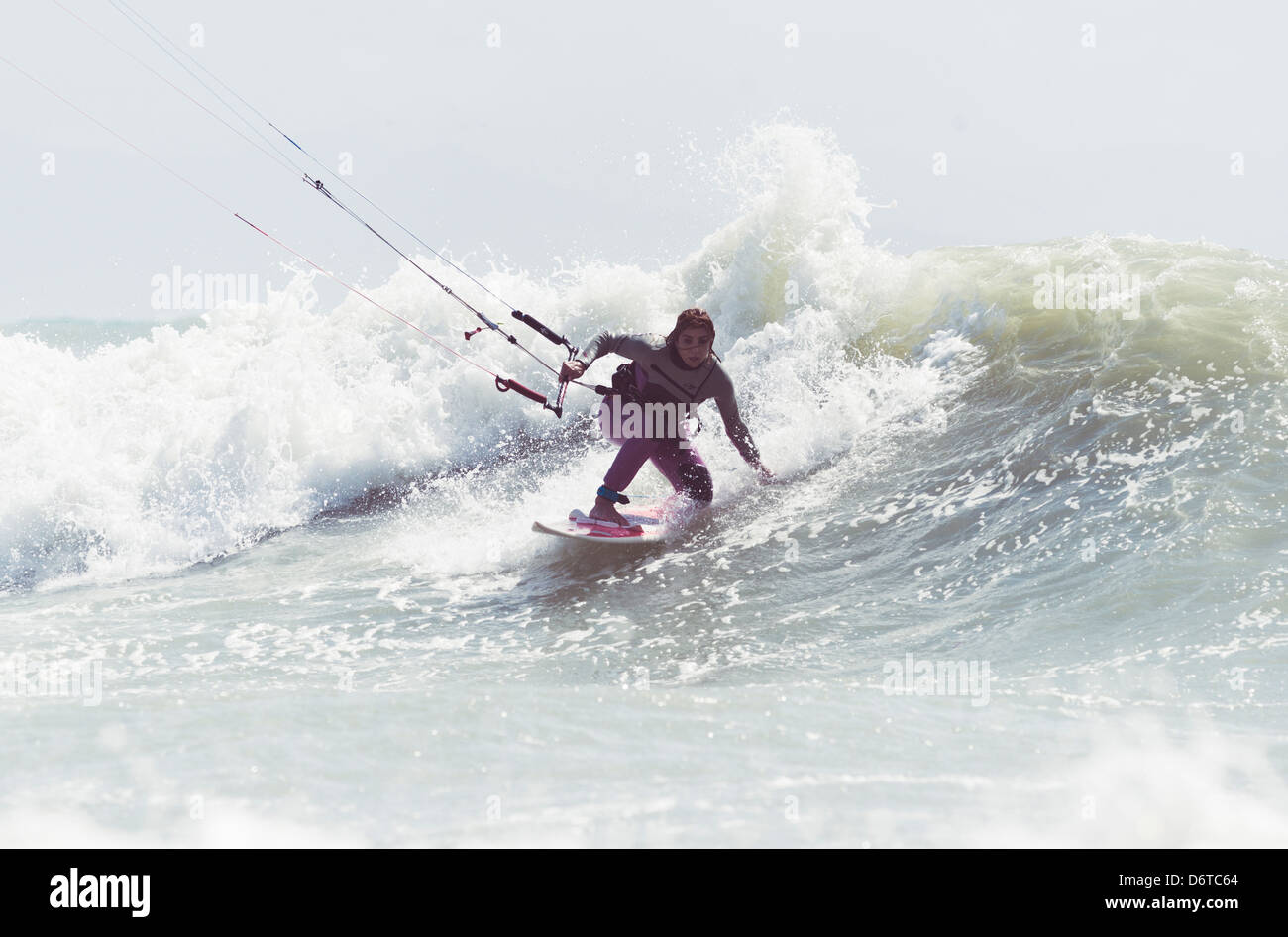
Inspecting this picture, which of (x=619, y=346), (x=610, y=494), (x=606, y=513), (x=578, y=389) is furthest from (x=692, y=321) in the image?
(x=578, y=389)

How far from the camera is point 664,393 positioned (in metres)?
7.54

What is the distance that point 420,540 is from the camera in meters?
8.96

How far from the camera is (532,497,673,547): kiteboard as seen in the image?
7.70m

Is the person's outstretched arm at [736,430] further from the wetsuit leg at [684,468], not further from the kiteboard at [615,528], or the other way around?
the kiteboard at [615,528]

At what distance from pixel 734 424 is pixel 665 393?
689 mm

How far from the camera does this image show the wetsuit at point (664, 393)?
7430 millimetres

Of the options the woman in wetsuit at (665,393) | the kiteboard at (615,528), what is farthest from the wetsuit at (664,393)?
the kiteboard at (615,528)

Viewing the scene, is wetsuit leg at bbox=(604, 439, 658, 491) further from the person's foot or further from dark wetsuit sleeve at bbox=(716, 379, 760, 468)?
dark wetsuit sleeve at bbox=(716, 379, 760, 468)

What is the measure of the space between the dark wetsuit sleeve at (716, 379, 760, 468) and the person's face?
35 centimetres

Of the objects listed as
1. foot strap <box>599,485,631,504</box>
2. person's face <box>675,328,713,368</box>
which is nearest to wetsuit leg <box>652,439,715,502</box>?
foot strap <box>599,485,631,504</box>

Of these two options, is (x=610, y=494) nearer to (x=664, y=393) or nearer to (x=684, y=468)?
(x=684, y=468)
